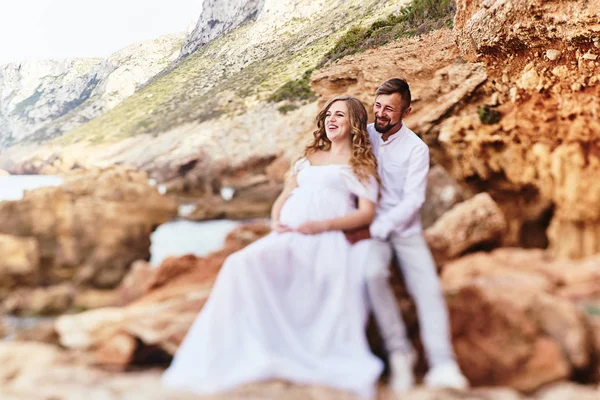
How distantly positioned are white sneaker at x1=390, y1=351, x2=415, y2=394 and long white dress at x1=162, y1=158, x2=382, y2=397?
0.45 ft

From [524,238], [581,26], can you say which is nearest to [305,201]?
[524,238]

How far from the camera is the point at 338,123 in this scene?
2.75 m

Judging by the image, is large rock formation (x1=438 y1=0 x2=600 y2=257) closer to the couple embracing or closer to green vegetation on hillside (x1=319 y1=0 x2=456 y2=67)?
green vegetation on hillside (x1=319 y1=0 x2=456 y2=67)

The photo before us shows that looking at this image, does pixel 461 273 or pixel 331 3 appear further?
pixel 331 3

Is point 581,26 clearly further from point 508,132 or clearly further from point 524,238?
point 524,238

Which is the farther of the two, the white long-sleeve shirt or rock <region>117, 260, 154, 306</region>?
the white long-sleeve shirt

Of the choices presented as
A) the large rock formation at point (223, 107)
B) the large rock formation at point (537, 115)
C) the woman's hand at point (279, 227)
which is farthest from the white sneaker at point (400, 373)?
the large rock formation at point (223, 107)

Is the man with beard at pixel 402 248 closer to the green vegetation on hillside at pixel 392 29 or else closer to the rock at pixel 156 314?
the green vegetation on hillside at pixel 392 29

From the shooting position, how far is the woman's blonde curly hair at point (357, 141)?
268cm

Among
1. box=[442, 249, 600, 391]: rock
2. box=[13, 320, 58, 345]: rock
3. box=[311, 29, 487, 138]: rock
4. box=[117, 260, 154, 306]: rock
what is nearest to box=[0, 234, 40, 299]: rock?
box=[13, 320, 58, 345]: rock

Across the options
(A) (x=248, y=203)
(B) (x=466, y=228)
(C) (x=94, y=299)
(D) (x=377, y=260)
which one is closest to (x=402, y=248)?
(D) (x=377, y=260)

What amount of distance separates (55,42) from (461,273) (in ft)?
10.4

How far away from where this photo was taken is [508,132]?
10.3 ft

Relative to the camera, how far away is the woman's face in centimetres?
274
